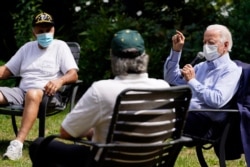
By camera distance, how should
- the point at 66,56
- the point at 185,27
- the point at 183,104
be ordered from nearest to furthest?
the point at 183,104 → the point at 66,56 → the point at 185,27

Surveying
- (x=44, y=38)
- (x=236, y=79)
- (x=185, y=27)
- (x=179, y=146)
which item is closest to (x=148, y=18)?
(x=185, y=27)

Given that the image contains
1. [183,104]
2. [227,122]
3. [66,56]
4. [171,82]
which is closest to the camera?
[183,104]

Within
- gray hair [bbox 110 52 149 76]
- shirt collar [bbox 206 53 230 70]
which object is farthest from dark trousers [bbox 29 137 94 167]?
shirt collar [bbox 206 53 230 70]

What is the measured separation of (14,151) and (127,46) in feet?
7.54

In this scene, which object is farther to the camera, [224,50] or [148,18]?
[148,18]

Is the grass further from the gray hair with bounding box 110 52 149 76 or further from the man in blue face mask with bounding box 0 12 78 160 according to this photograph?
the gray hair with bounding box 110 52 149 76

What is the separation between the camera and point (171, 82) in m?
5.49

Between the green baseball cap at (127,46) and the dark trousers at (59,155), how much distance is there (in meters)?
0.56

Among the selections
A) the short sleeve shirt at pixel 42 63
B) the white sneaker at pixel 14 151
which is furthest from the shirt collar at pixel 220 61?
the white sneaker at pixel 14 151

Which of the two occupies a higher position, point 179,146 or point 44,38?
point 44,38

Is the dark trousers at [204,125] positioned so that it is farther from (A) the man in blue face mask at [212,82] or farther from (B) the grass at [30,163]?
(B) the grass at [30,163]

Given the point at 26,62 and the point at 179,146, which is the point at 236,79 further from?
the point at 26,62

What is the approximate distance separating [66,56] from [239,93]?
1874 mm

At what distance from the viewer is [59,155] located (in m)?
3.84
